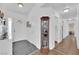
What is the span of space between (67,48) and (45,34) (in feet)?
1.45

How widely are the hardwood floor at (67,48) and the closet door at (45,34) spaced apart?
0.29ft

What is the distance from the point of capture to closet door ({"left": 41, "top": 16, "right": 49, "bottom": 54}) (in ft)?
6.07

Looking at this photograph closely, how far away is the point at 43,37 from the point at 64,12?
1.87 feet

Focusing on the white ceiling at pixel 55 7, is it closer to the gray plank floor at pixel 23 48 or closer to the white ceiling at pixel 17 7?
the white ceiling at pixel 17 7

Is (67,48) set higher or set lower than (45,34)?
lower

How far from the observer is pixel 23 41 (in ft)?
5.94

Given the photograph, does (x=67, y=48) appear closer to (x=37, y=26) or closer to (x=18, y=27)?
(x=37, y=26)

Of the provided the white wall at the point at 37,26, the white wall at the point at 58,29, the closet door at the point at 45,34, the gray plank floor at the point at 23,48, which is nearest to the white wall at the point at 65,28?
the white wall at the point at 58,29

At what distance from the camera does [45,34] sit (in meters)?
1.85

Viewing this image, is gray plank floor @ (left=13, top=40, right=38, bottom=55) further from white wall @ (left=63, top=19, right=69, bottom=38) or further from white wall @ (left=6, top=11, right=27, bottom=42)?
white wall @ (left=63, top=19, right=69, bottom=38)

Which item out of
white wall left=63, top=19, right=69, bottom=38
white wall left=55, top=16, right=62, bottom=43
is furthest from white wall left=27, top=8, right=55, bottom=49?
white wall left=63, top=19, right=69, bottom=38

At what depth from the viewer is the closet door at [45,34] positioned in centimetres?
185

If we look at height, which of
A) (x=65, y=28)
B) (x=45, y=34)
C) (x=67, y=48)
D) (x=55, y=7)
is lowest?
(x=67, y=48)

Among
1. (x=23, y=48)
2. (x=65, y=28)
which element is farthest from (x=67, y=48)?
(x=23, y=48)
